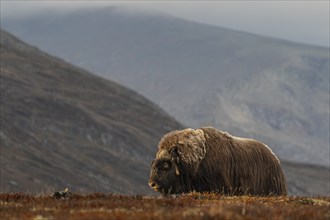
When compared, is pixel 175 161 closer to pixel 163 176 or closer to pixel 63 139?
pixel 163 176

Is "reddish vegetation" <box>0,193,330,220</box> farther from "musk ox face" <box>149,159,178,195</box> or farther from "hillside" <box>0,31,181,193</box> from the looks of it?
"hillside" <box>0,31,181,193</box>

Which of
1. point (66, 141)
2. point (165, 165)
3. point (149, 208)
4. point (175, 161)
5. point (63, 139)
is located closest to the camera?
point (149, 208)

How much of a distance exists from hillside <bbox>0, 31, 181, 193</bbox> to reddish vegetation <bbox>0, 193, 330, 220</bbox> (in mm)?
92795

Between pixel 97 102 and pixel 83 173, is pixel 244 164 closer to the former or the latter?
Answer: pixel 83 173

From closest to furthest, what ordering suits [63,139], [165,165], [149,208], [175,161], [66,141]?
[149,208] < [165,165] < [175,161] < [66,141] < [63,139]

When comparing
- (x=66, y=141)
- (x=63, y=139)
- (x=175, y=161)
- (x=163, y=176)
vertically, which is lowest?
(x=66, y=141)

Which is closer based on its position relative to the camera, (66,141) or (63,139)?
(66,141)

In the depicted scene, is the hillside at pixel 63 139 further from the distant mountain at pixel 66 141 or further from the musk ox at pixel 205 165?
the musk ox at pixel 205 165

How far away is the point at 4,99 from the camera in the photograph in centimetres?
15825

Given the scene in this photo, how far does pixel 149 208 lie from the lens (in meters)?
13.6

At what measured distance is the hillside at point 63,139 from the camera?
5025 inches

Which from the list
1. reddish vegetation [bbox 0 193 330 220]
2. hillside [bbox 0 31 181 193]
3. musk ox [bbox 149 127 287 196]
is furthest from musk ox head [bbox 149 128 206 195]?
hillside [bbox 0 31 181 193]

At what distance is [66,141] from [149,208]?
143224mm

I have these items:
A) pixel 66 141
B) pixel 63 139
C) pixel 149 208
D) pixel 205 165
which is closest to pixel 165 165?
pixel 205 165
